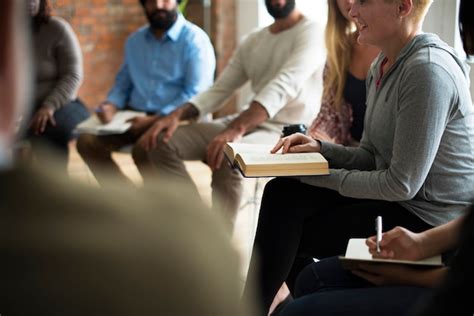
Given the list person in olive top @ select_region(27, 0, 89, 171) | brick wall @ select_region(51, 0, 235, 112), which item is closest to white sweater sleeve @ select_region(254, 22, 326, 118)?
person in olive top @ select_region(27, 0, 89, 171)

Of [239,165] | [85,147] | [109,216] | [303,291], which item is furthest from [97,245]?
[85,147]

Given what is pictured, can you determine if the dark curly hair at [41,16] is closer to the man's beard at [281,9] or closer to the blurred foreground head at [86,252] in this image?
the man's beard at [281,9]

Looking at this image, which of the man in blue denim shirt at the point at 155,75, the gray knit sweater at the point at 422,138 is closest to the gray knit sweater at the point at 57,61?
the man in blue denim shirt at the point at 155,75

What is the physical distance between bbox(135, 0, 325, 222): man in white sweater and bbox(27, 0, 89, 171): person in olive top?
63cm

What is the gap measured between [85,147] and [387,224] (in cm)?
210

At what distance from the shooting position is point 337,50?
262 cm

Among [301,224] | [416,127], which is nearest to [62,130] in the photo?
[301,224]

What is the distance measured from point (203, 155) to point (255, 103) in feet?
1.28

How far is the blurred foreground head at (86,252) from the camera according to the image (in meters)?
0.44

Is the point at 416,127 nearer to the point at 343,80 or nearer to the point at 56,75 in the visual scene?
the point at 343,80

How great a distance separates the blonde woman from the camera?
2584 mm

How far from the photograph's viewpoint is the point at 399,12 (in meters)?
1.86

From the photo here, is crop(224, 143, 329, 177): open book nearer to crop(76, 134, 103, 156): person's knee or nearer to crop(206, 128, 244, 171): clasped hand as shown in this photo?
crop(206, 128, 244, 171): clasped hand

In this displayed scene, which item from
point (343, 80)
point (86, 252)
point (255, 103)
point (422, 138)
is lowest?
point (255, 103)
